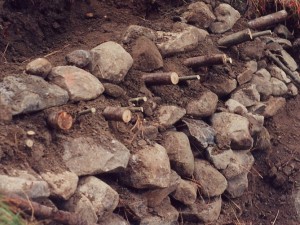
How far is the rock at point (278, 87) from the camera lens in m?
5.84

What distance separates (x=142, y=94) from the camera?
4793 millimetres

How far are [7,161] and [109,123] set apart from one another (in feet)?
2.80

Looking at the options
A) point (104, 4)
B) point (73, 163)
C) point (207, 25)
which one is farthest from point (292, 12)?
point (73, 163)

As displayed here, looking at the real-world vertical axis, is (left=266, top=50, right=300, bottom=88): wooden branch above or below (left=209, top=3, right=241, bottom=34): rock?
below

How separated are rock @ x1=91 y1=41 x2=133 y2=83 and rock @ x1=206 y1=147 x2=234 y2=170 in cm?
86

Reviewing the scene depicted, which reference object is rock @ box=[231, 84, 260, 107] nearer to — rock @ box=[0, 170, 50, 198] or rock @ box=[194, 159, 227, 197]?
rock @ box=[194, 159, 227, 197]

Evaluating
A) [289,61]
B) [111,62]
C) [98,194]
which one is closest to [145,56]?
[111,62]

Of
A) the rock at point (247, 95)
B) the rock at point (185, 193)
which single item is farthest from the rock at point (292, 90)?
the rock at point (185, 193)

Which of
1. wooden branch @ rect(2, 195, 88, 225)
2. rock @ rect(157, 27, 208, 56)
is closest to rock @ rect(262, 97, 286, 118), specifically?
rock @ rect(157, 27, 208, 56)

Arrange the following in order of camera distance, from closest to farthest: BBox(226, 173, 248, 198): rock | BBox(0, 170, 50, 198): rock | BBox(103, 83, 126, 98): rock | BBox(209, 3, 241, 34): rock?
1. BBox(0, 170, 50, 198): rock
2. BBox(103, 83, 126, 98): rock
3. BBox(226, 173, 248, 198): rock
4. BBox(209, 3, 241, 34): rock

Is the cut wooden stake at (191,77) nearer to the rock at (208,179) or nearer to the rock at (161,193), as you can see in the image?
the rock at (208,179)

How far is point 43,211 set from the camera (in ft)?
11.6

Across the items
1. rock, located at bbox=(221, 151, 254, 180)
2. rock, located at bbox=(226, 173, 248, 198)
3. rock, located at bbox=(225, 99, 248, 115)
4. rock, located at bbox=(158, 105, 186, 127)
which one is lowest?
rock, located at bbox=(226, 173, 248, 198)

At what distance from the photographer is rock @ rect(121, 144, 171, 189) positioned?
432 cm
